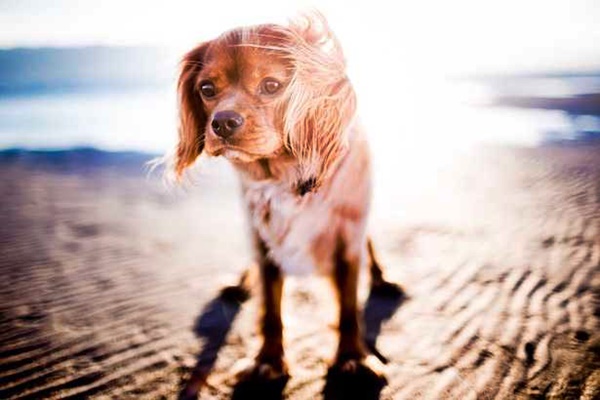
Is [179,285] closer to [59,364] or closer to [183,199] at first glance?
[59,364]

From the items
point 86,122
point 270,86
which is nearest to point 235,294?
point 270,86

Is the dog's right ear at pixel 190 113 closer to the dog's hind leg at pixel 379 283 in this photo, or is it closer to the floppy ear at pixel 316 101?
the floppy ear at pixel 316 101

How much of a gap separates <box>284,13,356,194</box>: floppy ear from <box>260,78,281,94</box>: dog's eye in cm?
7

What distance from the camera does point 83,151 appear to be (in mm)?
11203

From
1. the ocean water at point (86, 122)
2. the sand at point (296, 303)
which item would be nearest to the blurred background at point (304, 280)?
the sand at point (296, 303)

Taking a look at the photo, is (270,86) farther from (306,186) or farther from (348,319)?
(348,319)

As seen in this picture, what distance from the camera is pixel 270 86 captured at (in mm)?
2223

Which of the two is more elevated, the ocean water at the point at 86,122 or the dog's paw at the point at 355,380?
the ocean water at the point at 86,122

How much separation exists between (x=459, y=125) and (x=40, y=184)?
1200 cm

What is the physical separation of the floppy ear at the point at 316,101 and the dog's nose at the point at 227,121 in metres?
0.27

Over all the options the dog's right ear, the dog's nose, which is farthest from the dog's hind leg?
the dog's nose

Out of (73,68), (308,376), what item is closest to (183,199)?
(308,376)

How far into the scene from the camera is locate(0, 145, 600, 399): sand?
112 inches

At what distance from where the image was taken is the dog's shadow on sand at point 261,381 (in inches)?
108
